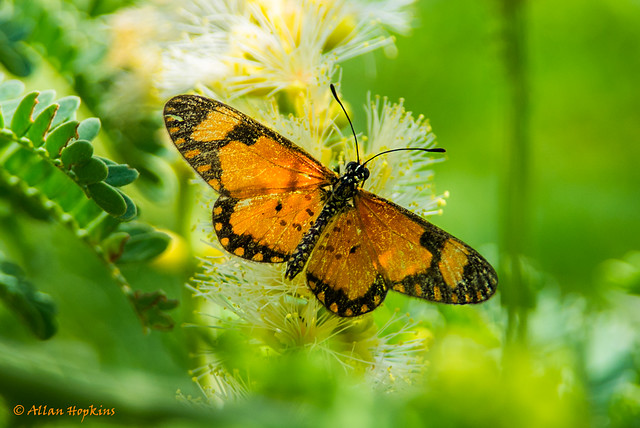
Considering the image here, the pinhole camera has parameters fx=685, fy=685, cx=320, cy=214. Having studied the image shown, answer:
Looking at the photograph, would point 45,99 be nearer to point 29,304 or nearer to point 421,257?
point 29,304

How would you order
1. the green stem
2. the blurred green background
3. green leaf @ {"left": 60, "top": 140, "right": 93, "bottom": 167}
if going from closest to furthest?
the blurred green background → green leaf @ {"left": 60, "top": 140, "right": 93, "bottom": 167} → the green stem

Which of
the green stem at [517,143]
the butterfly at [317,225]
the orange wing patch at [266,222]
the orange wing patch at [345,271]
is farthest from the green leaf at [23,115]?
the green stem at [517,143]

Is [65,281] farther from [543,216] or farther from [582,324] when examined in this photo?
[543,216]

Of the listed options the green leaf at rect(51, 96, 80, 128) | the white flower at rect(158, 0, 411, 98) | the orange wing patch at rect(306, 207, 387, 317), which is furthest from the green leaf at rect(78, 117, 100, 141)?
the orange wing patch at rect(306, 207, 387, 317)

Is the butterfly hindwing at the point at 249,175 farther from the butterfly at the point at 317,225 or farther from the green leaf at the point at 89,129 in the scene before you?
the green leaf at the point at 89,129

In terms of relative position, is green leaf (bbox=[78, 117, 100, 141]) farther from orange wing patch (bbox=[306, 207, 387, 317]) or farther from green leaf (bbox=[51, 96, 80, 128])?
orange wing patch (bbox=[306, 207, 387, 317])

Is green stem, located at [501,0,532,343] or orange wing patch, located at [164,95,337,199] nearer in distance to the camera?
green stem, located at [501,0,532,343]

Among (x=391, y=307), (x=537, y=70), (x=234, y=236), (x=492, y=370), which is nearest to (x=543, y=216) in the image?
(x=537, y=70)
